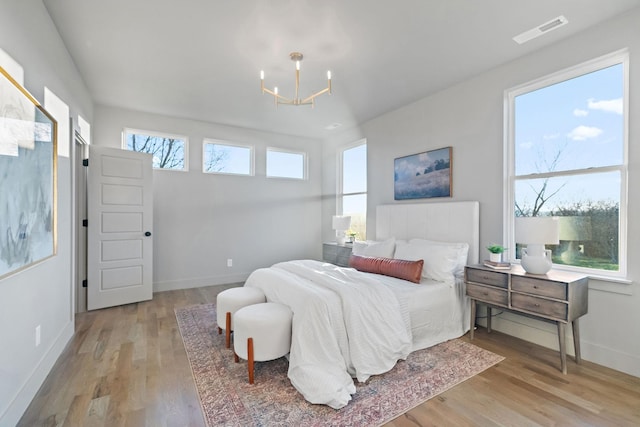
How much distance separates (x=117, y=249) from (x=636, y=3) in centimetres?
580

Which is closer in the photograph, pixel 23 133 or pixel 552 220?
pixel 23 133

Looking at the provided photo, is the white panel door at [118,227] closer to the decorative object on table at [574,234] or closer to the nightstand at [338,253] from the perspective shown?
the nightstand at [338,253]

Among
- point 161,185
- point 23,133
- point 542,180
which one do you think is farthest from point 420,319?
point 161,185

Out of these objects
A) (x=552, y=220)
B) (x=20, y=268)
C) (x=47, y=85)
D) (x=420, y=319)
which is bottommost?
(x=420, y=319)

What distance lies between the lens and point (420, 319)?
271cm

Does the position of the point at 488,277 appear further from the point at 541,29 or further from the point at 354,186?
the point at 354,186

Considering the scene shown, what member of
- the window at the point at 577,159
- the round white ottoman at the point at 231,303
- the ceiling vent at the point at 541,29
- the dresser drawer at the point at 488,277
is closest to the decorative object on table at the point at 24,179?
the round white ottoman at the point at 231,303

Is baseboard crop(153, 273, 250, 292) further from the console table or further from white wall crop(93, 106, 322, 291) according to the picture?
the console table

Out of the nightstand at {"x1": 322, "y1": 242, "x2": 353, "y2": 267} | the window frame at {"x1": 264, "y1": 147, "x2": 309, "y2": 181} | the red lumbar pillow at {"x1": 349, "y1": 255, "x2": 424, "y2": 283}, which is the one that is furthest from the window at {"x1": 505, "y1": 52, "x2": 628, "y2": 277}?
the window frame at {"x1": 264, "y1": 147, "x2": 309, "y2": 181}

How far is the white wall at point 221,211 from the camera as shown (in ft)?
15.4

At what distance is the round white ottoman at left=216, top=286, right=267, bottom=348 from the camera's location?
9.07 feet

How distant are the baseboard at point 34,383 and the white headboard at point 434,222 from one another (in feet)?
12.4

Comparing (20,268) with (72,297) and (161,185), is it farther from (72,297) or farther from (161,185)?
(161,185)

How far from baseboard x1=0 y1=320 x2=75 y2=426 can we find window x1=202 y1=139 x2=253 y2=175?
3097 millimetres
